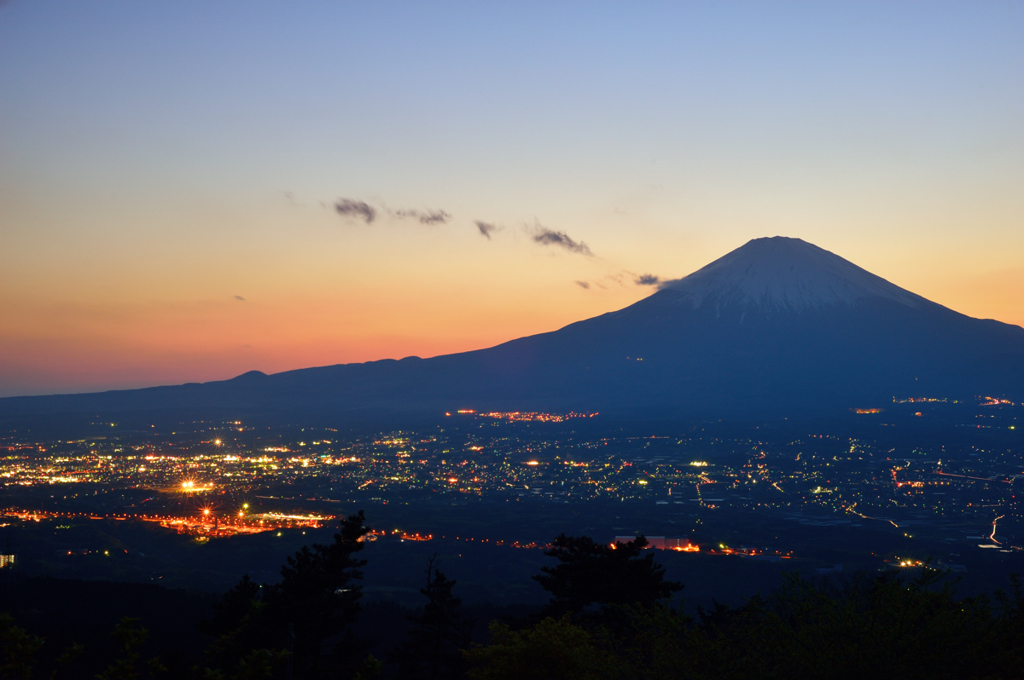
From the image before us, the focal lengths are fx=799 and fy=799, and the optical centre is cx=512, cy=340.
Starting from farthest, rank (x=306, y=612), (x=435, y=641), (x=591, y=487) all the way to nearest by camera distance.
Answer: (x=591, y=487) → (x=435, y=641) → (x=306, y=612)

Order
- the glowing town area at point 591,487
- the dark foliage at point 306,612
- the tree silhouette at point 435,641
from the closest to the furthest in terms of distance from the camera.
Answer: the dark foliage at point 306,612
the tree silhouette at point 435,641
the glowing town area at point 591,487

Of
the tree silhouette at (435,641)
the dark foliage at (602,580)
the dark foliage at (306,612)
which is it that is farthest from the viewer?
the dark foliage at (602,580)

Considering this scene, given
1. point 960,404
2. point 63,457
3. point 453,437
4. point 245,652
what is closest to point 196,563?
point 245,652

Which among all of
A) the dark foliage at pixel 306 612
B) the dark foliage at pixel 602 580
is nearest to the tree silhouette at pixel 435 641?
the dark foliage at pixel 306 612

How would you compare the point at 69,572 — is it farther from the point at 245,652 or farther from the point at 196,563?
the point at 245,652

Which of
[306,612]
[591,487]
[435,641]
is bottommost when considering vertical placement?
[591,487]

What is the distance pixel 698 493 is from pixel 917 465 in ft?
132

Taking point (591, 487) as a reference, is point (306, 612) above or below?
above

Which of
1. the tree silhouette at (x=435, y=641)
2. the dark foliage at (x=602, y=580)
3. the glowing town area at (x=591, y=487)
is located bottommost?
the glowing town area at (x=591, y=487)

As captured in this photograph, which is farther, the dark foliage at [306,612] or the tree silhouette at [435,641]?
the tree silhouette at [435,641]

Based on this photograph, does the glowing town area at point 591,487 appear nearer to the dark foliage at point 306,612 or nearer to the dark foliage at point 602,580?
the dark foliage at point 602,580

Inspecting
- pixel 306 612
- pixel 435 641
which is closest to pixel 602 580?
pixel 435 641

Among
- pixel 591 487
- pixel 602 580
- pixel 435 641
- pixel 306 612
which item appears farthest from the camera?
pixel 591 487

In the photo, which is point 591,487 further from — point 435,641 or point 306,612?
point 306,612
